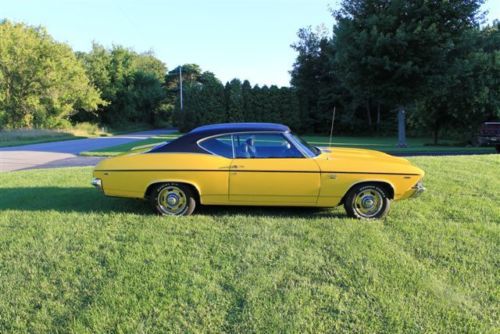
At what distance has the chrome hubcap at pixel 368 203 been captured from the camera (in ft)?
17.1

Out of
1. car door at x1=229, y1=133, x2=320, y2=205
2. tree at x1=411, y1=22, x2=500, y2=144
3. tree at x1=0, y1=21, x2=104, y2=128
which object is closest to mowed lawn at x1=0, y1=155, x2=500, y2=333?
car door at x1=229, y1=133, x2=320, y2=205

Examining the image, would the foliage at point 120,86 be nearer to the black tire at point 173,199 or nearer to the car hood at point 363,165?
the black tire at point 173,199

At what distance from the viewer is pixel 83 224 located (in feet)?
16.5

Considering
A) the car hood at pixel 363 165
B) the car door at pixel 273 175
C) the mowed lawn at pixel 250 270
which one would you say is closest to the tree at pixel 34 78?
the mowed lawn at pixel 250 270

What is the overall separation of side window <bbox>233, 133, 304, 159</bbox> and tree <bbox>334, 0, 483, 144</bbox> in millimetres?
16158

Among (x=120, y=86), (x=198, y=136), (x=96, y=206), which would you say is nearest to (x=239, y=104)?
(x=120, y=86)

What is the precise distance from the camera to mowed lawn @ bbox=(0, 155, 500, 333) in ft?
9.50

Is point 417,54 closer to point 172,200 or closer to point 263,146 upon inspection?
point 263,146

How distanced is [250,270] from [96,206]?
3.37 m

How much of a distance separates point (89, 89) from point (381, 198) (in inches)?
1755

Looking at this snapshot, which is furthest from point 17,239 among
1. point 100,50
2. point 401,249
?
point 100,50

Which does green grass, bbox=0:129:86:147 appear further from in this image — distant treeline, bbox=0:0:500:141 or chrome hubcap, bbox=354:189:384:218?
chrome hubcap, bbox=354:189:384:218

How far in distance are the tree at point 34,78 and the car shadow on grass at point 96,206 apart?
1420 inches

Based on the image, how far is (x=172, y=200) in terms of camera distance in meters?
5.37
